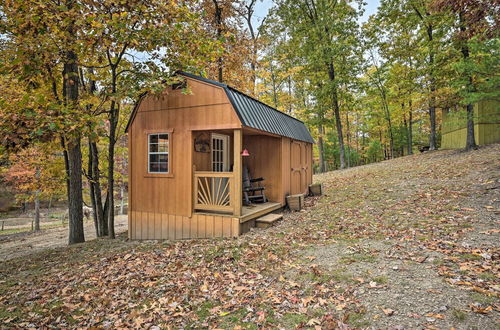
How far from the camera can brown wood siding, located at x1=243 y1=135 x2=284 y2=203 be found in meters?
8.88

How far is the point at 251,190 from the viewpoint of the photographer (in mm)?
8211

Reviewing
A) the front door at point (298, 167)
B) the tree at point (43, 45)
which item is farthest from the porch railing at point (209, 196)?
the front door at point (298, 167)

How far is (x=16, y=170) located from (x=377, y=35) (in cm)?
2478

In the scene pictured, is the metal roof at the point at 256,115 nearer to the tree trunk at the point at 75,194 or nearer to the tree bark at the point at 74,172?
the tree bark at the point at 74,172

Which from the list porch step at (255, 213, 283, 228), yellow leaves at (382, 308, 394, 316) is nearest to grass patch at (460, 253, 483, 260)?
yellow leaves at (382, 308, 394, 316)

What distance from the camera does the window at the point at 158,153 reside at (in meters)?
7.39

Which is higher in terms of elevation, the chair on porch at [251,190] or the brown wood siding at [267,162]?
the brown wood siding at [267,162]

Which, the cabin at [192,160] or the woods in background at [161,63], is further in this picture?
the cabin at [192,160]

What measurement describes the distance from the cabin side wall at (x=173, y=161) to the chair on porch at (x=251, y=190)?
67.8 inches

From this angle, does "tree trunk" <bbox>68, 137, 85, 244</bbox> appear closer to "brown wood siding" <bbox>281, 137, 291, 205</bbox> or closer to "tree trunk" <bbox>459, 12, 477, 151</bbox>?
"brown wood siding" <bbox>281, 137, 291, 205</bbox>

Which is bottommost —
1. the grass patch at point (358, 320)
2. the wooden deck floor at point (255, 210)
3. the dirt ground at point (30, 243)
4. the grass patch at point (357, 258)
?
the dirt ground at point (30, 243)

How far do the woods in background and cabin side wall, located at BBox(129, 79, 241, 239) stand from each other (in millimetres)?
705

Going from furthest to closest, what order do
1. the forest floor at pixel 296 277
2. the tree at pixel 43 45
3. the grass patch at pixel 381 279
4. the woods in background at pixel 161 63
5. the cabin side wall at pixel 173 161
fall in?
the cabin side wall at pixel 173 161 → the woods in background at pixel 161 63 → the tree at pixel 43 45 → the grass patch at pixel 381 279 → the forest floor at pixel 296 277

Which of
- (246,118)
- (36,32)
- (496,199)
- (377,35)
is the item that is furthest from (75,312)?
(377,35)
